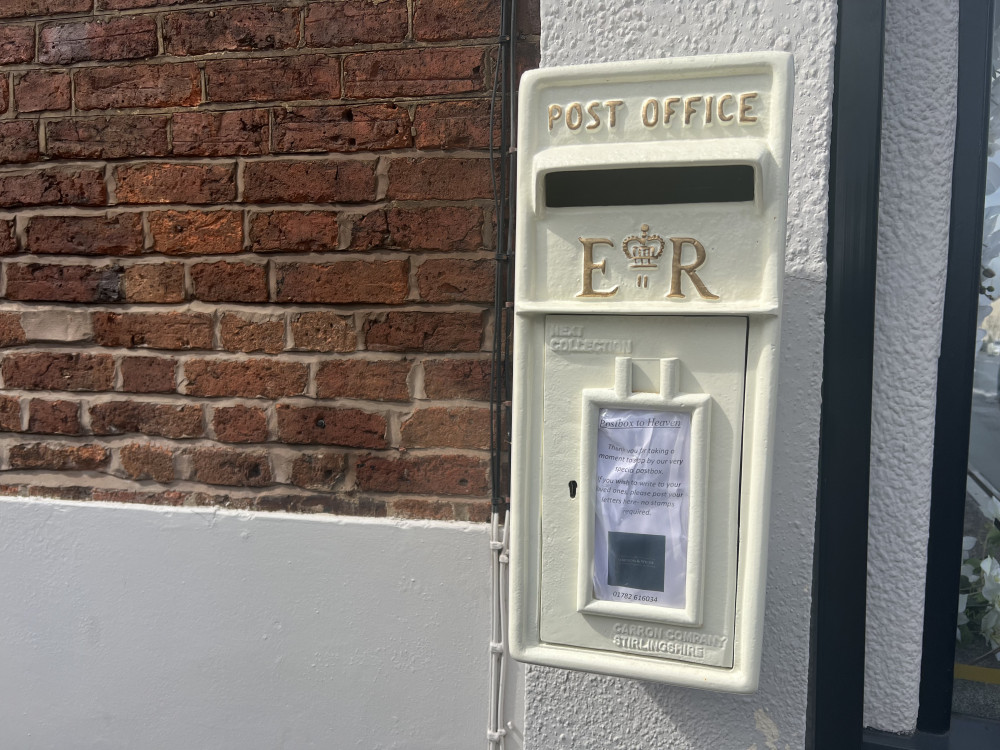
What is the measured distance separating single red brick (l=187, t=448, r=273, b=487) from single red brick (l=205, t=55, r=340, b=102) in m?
0.80

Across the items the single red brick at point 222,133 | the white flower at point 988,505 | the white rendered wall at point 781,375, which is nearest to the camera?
the white rendered wall at point 781,375

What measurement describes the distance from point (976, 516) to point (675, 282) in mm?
850

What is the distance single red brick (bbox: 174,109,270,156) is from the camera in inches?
60.4

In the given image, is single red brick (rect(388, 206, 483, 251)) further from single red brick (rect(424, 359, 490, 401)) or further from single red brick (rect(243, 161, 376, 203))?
single red brick (rect(424, 359, 490, 401))

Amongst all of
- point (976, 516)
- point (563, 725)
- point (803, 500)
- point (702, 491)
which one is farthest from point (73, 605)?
point (976, 516)

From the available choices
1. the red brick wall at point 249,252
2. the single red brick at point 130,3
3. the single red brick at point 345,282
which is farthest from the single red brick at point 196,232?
the single red brick at point 130,3

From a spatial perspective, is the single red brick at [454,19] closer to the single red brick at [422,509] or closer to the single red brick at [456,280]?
the single red brick at [456,280]

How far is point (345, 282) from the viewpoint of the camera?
1529mm

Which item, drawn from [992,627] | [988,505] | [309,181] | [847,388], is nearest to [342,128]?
[309,181]

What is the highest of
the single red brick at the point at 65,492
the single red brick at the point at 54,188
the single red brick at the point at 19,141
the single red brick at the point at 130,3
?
the single red brick at the point at 130,3

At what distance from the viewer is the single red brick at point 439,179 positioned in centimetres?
145

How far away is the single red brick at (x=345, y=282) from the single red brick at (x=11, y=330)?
0.68 meters

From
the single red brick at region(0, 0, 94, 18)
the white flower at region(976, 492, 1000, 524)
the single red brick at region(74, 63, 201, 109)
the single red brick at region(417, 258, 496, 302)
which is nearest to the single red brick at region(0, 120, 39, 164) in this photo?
the single red brick at region(74, 63, 201, 109)

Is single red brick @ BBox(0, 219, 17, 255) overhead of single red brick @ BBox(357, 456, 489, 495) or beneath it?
overhead
